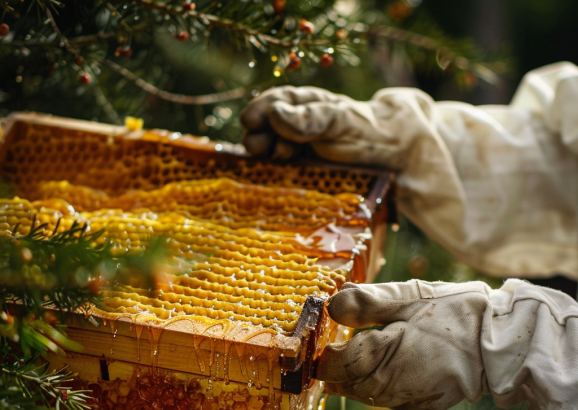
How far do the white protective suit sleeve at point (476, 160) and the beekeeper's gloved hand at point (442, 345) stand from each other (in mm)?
353

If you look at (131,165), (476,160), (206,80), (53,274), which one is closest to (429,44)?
(476,160)

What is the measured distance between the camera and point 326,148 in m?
0.91

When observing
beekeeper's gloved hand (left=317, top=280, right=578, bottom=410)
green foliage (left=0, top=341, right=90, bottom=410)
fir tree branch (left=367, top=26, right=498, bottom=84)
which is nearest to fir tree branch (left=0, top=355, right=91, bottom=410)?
green foliage (left=0, top=341, right=90, bottom=410)

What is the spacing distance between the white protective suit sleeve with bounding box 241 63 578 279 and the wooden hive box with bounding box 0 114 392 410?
0.21 ft

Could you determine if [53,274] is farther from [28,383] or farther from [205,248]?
[205,248]

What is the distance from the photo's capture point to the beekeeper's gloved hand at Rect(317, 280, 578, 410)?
0.59 metres

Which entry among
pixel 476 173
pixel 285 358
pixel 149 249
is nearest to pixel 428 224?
pixel 476 173

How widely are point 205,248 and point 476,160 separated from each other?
54cm

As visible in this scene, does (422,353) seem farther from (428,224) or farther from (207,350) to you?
(428,224)

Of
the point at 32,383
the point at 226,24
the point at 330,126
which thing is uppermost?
the point at 226,24

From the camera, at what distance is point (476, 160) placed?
3.22ft

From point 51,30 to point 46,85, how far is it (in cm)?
32

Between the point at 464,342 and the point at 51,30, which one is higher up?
the point at 51,30

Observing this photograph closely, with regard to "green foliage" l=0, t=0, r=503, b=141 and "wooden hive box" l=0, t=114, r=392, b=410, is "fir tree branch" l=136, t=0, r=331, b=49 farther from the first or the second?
"wooden hive box" l=0, t=114, r=392, b=410
